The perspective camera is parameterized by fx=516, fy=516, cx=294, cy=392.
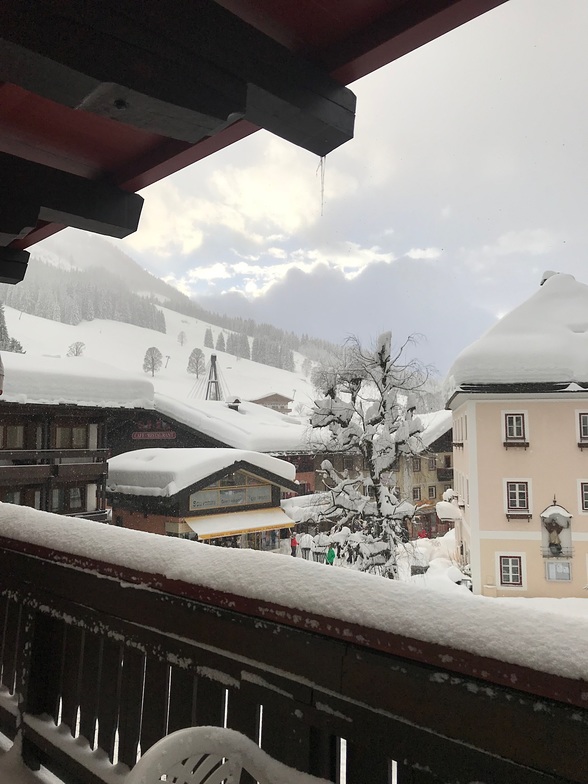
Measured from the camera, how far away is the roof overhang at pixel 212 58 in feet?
2.26

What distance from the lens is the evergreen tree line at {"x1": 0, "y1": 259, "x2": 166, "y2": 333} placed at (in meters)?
43.2

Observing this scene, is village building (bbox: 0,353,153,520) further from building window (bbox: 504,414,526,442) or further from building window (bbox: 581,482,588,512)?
building window (bbox: 581,482,588,512)

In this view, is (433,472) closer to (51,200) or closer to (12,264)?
(12,264)

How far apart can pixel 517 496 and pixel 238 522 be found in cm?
571

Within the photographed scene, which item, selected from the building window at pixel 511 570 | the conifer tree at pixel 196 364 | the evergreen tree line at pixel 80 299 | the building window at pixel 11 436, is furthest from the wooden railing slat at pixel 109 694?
the evergreen tree line at pixel 80 299

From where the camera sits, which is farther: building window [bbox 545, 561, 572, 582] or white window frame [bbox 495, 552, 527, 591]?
white window frame [bbox 495, 552, 527, 591]

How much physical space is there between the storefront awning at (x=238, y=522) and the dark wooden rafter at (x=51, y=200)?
30.6 ft

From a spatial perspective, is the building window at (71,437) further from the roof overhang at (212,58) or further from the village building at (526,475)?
the roof overhang at (212,58)

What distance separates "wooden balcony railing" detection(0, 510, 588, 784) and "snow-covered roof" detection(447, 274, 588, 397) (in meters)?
10.2

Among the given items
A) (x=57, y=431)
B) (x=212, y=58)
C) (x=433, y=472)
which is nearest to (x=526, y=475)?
(x=433, y=472)

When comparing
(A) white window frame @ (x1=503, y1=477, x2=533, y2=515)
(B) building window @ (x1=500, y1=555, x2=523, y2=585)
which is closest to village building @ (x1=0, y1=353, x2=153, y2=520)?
(A) white window frame @ (x1=503, y1=477, x2=533, y2=515)

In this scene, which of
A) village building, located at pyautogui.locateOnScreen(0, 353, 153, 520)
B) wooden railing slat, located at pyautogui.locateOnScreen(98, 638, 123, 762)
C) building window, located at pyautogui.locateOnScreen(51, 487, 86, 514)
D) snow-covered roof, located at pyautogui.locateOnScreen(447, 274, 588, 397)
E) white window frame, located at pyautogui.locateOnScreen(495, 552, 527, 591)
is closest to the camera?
wooden railing slat, located at pyautogui.locateOnScreen(98, 638, 123, 762)

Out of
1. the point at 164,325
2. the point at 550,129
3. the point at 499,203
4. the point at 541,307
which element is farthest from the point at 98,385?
the point at 164,325

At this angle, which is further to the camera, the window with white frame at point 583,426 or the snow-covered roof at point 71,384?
the window with white frame at point 583,426
